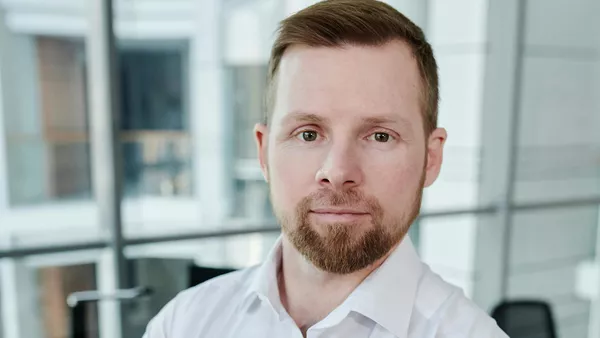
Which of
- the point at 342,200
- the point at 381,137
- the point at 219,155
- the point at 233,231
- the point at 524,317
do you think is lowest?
the point at 524,317

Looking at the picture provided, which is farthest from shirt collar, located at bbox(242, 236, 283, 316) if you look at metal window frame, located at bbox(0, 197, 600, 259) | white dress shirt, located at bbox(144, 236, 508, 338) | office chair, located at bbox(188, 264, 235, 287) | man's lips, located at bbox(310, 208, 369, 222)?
metal window frame, located at bbox(0, 197, 600, 259)

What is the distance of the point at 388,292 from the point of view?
33.9 inches

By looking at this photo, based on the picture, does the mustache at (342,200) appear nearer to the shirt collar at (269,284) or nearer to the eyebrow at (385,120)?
the eyebrow at (385,120)

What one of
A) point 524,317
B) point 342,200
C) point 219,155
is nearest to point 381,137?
point 342,200

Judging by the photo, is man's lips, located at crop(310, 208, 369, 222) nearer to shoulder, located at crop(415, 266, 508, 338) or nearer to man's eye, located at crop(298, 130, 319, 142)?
man's eye, located at crop(298, 130, 319, 142)

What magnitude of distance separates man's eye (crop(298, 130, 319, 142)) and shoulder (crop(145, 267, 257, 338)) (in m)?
0.43

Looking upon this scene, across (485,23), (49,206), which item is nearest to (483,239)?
(485,23)

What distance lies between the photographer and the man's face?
0.77 m

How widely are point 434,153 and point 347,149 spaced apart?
24cm

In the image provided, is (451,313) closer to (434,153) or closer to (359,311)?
(359,311)

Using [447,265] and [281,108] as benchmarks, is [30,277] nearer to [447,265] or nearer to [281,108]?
[281,108]

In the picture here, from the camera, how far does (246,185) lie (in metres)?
3.15

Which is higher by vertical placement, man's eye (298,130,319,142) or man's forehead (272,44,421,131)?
man's forehead (272,44,421,131)

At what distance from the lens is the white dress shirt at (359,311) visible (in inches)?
32.8
